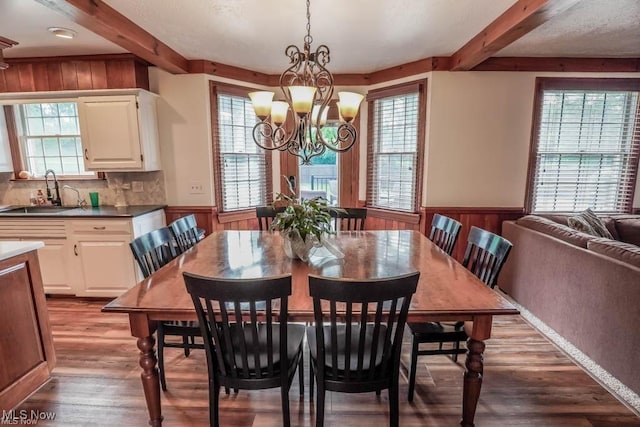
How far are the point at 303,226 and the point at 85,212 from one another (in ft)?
8.54

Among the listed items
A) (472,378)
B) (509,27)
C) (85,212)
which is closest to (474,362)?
(472,378)

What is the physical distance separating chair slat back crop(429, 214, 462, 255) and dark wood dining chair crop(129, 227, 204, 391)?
1.84m

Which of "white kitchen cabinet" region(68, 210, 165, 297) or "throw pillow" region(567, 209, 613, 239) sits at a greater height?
"throw pillow" region(567, 209, 613, 239)

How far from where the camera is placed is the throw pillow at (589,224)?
3.06m

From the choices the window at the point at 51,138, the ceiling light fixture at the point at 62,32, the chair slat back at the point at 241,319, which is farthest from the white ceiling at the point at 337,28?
the chair slat back at the point at 241,319

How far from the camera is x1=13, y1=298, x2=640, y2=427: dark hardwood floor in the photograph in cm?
182

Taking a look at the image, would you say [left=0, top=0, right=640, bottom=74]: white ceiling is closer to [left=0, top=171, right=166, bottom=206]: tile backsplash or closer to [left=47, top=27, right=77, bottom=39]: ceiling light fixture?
[left=47, top=27, right=77, bottom=39]: ceiling light fixture

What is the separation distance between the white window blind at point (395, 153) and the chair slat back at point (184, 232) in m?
2.33

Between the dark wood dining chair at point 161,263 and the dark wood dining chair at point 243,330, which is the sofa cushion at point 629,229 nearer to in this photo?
the dark wood dining chair at point 243,330

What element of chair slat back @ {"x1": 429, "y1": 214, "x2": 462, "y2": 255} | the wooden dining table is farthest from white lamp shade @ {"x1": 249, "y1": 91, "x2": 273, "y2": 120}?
chair slat back @ {"x1": 429, "y1": 214, "x2": 462, "y2": 255}

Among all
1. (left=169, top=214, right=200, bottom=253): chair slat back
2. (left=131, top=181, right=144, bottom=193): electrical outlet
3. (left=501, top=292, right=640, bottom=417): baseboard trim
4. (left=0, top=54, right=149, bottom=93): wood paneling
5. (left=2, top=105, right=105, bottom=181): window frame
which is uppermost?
(left=0, top=54, right=149, bottom=93): wood paneling

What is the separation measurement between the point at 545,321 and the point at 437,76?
2.59 metres

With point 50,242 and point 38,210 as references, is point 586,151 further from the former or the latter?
point 38,210

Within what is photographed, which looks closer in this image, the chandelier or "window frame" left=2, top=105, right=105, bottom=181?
the chandelier
